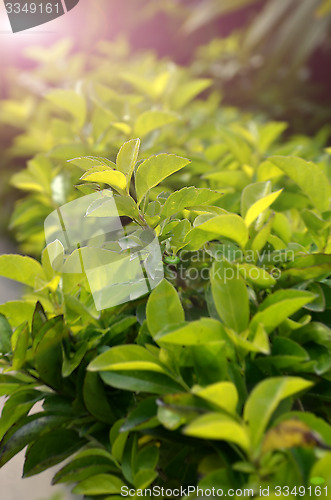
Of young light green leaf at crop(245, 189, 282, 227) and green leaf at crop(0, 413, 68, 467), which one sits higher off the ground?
young light green leaf at crop(245, 189, 282, 227)

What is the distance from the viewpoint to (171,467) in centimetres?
51

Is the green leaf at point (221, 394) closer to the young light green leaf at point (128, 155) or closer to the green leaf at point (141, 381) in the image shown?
the green leaf at point (141, 381)

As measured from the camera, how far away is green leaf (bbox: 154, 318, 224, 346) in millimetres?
422

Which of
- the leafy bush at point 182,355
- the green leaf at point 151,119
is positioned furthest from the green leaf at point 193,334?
the green leaf at point 151,119

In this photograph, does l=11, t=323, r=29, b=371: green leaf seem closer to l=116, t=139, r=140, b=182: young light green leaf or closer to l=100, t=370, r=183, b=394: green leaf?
l=100, t=370, r=183, b=394: green leaf

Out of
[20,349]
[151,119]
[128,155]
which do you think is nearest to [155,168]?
[128,155]

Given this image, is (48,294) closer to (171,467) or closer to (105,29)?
(171,467)

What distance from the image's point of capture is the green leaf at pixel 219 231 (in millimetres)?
505

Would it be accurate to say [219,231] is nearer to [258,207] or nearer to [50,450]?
[258,207]

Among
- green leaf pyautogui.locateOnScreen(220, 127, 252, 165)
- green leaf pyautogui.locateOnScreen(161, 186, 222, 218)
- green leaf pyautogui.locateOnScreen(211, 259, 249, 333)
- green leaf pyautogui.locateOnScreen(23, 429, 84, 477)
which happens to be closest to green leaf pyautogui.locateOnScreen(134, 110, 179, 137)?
green leaf pyautogui.locateOnScreen(220, 127, 252, 165)

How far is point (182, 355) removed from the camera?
48 centimetres

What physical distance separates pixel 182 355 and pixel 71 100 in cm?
69

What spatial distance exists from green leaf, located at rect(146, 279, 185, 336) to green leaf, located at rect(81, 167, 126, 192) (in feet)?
0.41

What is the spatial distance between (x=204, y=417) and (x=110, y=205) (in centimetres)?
26
